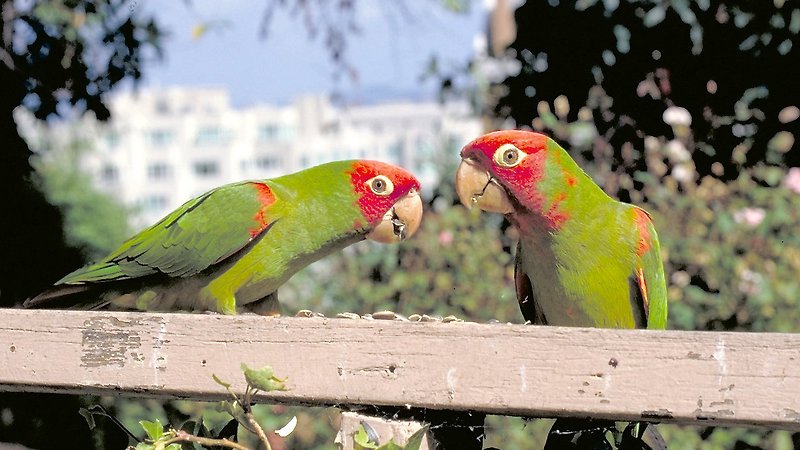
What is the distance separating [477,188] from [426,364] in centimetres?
71

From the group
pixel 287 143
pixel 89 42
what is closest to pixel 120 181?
pixel 287 143

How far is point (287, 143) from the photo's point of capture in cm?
4922

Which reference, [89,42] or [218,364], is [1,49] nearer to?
[89,42]

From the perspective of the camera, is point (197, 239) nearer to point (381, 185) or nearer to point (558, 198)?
point (381, 185)

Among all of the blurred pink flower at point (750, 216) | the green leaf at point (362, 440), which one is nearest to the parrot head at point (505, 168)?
the green leaf at point (362, 440)

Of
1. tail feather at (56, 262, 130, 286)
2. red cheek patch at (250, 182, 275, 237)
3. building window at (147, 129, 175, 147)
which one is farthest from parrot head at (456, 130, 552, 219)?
building window at (147, 129, 175, 147)

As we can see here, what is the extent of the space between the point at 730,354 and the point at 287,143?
160ft

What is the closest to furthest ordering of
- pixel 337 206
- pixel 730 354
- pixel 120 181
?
pixel 730 354 → pixel 337 206 → pixel 120 181

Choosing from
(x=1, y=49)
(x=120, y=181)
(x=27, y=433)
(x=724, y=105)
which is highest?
(x=1, y=49)

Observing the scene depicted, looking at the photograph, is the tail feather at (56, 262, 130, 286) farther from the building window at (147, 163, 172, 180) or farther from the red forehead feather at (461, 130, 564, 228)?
the building window at (147, 163, 172, 180)

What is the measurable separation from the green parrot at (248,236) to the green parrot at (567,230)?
17 centimetres

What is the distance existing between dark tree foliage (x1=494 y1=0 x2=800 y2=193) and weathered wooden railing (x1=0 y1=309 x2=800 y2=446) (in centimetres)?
156

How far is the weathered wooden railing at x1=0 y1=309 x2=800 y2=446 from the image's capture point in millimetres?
873

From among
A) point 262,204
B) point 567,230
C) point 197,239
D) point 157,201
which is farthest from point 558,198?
point 157,201
